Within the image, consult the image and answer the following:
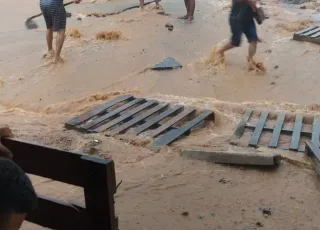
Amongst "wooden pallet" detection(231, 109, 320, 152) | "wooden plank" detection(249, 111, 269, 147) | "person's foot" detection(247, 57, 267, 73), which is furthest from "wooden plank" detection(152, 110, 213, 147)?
"person's foot" detection(247, 57, 267, 73)

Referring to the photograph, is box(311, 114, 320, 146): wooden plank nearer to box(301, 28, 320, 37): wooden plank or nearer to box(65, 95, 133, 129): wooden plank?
box(65, 95, 133, 129): wooden plank

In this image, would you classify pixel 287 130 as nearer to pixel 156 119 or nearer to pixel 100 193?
pixel 156 119

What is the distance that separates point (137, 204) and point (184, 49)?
4723 mm

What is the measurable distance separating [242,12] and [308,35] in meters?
2.10

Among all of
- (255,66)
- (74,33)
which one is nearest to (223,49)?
(255,66)

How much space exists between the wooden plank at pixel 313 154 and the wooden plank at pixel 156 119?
160 cm

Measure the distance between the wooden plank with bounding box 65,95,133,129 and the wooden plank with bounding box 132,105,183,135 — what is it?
0.62 meters

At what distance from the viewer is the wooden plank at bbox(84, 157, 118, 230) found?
6.40ft

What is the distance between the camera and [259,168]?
4.02 meters

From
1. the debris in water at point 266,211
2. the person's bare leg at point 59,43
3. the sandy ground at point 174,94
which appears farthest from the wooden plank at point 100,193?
the person's bare leg at point 59,43

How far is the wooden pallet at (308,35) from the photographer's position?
7903 mm

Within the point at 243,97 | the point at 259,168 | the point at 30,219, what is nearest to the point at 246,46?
the point at 243,97

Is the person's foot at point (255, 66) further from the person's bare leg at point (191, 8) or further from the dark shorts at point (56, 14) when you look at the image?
the person's bare leg at point (191, 8)

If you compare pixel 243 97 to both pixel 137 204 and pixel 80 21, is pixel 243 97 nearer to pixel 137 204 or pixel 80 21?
pixel 137 204
